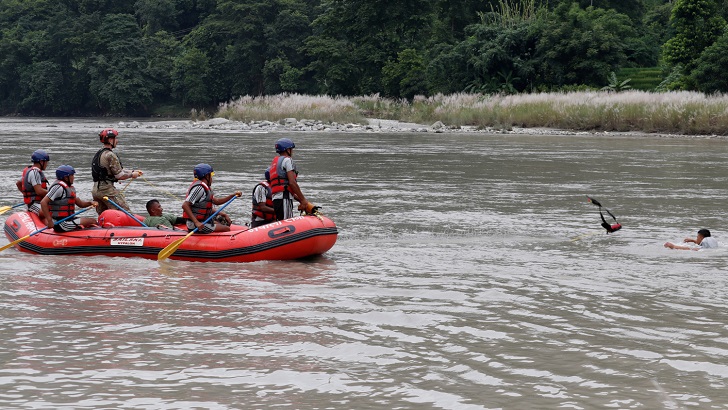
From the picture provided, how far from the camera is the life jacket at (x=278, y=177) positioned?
10.7 meters

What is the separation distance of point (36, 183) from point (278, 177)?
295cm

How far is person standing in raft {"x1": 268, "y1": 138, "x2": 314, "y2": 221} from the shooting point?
420 inches

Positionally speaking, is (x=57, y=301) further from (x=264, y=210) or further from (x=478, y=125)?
(x=478, y=125)

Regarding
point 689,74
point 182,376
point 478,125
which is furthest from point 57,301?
Answer: point 689,74

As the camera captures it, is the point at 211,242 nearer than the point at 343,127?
Yes

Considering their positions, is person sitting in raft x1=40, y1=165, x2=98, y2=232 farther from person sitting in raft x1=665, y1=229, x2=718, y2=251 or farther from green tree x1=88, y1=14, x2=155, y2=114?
green tree x1=88, y1=14, x2=155, y2=114

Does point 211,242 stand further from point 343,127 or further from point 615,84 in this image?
point 615,84

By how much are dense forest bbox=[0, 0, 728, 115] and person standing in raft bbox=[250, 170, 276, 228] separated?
93.0 ft

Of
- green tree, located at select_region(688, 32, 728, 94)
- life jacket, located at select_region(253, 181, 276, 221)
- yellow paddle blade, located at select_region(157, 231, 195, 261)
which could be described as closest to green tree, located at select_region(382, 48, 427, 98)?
A: green tree, located at select_region(688, 32, 728, 94)

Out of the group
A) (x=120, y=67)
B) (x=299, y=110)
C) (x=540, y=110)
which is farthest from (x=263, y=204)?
(x=120, y=67)

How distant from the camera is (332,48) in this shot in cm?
5603

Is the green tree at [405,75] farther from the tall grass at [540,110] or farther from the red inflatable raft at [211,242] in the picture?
the red inflatable raft at [211,242]

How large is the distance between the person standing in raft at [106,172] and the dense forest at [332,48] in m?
28.9

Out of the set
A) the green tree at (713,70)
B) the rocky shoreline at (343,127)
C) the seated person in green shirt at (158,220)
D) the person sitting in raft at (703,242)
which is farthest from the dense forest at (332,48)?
the seated person in green shirt at (158,220)
